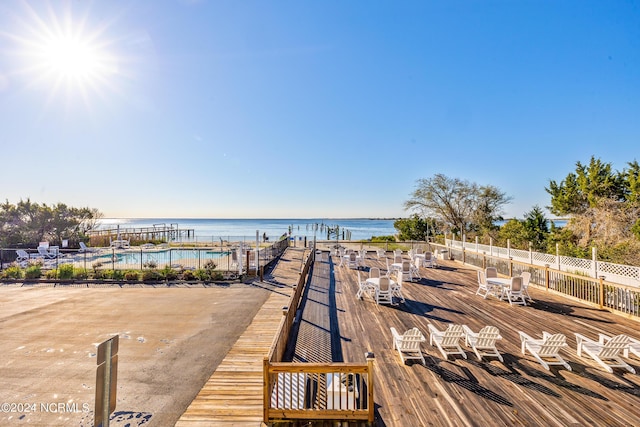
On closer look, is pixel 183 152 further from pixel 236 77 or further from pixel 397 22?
pixel 397 22

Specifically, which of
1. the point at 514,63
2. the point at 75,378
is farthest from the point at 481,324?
the point at 514,63

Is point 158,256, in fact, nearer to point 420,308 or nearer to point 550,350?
point 420,308

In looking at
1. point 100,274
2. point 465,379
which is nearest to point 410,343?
point 465,379

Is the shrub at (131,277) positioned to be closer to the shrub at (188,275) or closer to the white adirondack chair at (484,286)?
the shrub at (188,275)

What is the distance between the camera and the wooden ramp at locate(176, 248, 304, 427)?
3.58 meters

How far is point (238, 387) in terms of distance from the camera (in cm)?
438

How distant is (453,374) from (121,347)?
6.46 m

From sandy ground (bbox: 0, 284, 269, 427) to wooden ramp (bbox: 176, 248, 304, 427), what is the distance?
0.66 ft

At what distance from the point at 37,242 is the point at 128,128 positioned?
44.1 ft

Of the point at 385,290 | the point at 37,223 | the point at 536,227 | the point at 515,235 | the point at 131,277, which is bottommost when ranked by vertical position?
the point at 131,277

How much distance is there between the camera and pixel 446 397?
12.3 ft

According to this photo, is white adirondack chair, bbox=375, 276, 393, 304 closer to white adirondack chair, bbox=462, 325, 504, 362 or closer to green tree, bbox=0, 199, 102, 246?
white adirondack chair, bbox=462, 325, 504, 362

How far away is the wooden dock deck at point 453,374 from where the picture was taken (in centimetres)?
344

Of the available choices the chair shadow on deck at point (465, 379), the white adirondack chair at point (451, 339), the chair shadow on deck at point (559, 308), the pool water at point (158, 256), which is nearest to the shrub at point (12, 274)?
the pool water at point (158, 256)
